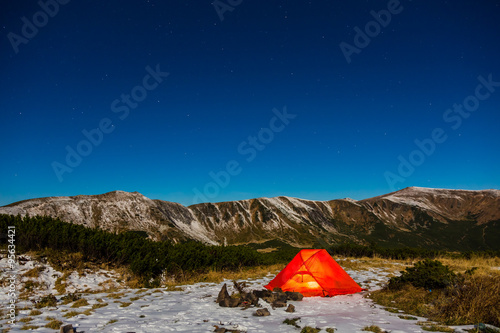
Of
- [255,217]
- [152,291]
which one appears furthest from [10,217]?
[255,217]

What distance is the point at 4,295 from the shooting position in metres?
7.60

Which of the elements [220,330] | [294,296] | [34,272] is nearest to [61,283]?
[34,272]

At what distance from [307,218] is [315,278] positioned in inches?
5048

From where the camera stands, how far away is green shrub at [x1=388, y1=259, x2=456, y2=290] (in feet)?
26.6

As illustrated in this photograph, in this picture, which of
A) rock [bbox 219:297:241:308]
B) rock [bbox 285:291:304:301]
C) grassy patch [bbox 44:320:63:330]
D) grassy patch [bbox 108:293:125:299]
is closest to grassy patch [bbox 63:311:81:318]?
grassy patch [bbox 44:320:63:330]

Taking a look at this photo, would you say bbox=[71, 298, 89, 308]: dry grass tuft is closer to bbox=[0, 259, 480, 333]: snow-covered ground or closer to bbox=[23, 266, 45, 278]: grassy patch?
bbox=[0, 259, 480, 333]: snow-covered ground

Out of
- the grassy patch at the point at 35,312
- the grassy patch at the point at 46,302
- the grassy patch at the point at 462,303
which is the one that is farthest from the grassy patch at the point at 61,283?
the grassy patch at the point at 462,303

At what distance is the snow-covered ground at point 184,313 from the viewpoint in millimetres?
5613

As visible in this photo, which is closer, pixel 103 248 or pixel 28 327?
pixel 28 327

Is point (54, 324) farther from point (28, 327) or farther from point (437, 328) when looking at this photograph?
point (437, 328)

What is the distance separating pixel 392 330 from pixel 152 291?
7.73 meters

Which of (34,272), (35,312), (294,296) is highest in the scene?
(34,272)

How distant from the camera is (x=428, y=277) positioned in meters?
8.52

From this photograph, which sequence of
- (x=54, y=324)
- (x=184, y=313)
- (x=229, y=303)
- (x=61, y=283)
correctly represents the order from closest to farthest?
(x=54, y=324) < (x=184, y=313) < (x=229, y=303) < (x=61, y=283)
